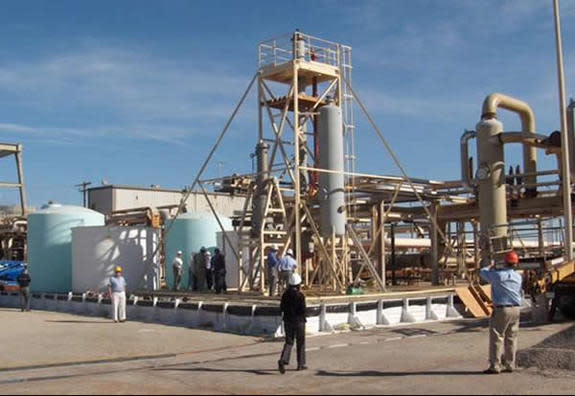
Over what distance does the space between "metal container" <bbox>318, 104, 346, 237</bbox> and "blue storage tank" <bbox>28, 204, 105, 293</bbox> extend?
41.1 feet

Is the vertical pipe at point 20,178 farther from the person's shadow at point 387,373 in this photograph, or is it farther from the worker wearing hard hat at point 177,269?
the person's shadow at point 387,373

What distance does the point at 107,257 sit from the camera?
28109 mm

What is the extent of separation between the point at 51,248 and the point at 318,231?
41.5ft

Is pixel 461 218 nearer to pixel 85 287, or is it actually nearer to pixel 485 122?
pixel 485 122

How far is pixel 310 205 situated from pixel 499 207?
7040 mm

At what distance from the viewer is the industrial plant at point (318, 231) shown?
19328mm

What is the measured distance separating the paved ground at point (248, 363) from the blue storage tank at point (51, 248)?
33.4 ft

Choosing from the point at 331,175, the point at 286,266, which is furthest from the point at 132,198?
the point at 286,266

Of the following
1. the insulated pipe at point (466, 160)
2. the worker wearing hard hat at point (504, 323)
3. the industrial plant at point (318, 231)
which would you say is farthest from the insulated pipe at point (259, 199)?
the worker wearing hard hat at point (504, 323)

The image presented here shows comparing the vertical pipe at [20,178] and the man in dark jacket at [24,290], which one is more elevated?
the vertical pipe at [20,178]

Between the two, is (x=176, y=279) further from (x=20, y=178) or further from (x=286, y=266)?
(x=20, y=178)

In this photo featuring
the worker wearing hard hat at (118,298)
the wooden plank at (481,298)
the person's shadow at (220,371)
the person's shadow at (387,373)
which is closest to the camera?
the person's shadow at (387,373)

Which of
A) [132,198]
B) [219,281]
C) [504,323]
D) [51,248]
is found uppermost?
[132,198]

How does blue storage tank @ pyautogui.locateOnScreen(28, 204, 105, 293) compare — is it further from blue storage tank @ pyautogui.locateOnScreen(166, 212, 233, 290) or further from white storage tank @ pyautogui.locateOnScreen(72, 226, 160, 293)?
blue storage tank @ pyautogui.locateOnScreen(166, 212, 233, 290)
